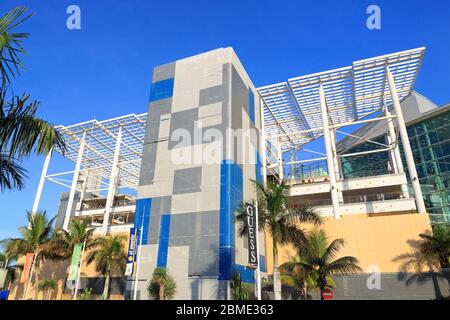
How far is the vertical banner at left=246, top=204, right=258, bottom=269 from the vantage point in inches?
818

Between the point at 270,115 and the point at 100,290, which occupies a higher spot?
the point at 270,115

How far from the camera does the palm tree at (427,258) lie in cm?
2608

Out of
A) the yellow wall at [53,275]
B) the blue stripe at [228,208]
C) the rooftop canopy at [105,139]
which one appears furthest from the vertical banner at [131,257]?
the rooftop canopy at [105,139]

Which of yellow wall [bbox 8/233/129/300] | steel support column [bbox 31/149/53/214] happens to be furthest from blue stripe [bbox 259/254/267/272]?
steel support column [bbox 31/149/53/214]

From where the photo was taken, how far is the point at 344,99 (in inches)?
1724

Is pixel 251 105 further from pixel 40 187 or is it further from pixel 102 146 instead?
pixel 40 187

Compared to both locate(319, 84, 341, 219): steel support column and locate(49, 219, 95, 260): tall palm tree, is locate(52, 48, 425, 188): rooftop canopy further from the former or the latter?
locate(49, 219, 95, 260): tall palm tree

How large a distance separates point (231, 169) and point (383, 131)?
37.7 metres

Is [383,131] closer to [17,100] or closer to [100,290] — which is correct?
[100,290]

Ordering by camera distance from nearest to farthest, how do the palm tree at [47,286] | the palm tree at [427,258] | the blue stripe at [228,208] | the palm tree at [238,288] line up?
the palm tree at [238,288] < the palm tree at [427,258] < the blue stripe at [228,208] < the palm tree at [47,286]

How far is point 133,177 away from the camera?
65438 millimetres

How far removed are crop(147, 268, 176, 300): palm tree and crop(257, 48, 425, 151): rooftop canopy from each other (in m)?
23.8

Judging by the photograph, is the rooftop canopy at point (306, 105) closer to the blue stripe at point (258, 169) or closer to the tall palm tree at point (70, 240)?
the blue stripe at point (258, 169)
